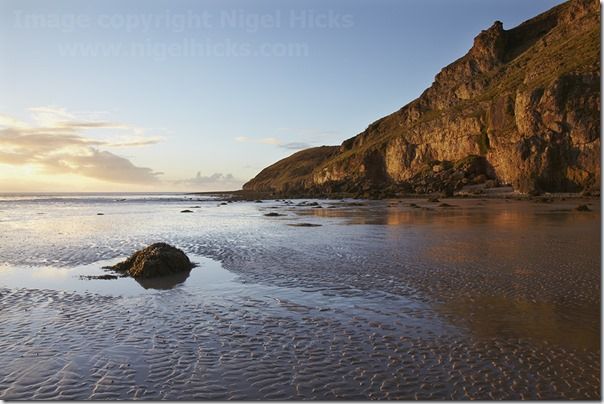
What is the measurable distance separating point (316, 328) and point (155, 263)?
737 centimetres

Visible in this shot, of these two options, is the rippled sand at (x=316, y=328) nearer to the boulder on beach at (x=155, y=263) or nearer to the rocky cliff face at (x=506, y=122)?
the boulder on beach at (x=155, y=263)

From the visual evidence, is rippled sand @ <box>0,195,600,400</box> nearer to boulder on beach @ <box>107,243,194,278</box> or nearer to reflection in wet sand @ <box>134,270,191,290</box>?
reflection in wet sand @ <box>134,270,191,290</box>

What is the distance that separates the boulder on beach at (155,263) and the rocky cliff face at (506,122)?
61.9 metres

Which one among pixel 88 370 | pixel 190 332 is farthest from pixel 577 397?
pixel 88 370

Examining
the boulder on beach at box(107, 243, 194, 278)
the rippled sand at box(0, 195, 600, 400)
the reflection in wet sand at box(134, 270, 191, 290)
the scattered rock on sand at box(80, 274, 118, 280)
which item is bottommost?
the rippled sand at box(0, 195, 600, 400)

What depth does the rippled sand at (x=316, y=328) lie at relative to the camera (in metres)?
6.12

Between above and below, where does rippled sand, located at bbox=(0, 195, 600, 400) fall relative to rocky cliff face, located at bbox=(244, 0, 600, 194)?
below

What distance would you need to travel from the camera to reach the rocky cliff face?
216 feet

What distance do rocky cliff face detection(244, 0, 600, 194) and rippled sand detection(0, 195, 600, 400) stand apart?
189 feet

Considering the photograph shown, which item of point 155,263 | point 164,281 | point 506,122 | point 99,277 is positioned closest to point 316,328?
point 164,281

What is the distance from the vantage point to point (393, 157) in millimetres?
132250

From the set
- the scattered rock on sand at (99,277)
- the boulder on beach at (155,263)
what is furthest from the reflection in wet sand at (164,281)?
the scattered rock on sand at (99,277)

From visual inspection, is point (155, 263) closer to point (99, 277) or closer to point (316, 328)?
point (99, 277)

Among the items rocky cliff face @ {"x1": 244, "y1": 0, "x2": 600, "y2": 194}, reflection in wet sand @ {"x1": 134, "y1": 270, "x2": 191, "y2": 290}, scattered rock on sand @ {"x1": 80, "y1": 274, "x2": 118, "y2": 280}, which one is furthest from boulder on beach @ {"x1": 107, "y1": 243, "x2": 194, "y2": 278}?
rocky cliff face @ {"x1": 244, "y1": 0, "x2": 600, "y2": 194}
